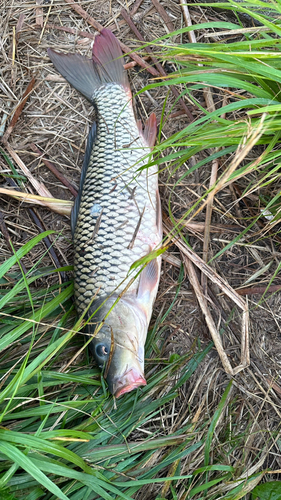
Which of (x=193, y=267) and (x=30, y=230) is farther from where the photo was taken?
(x=30, y=230)

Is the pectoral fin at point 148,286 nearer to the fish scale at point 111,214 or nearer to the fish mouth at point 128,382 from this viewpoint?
the fish scale at point 111,214

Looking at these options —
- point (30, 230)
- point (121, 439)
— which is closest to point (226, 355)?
point (121, 439)

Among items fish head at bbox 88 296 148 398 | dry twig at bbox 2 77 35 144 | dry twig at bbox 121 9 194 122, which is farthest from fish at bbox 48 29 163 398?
dry twig at bbox 2 77 35 144

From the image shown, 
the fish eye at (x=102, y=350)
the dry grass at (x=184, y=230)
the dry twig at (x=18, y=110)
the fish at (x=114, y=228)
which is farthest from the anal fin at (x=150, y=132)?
the fish eye at (x=102, y=350)

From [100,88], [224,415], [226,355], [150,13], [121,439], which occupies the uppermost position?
[150,13]

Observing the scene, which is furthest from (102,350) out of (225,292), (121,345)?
(225,292)

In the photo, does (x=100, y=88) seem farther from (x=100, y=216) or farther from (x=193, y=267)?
(x=193, y=267)

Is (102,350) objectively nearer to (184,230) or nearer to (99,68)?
(184,230)
